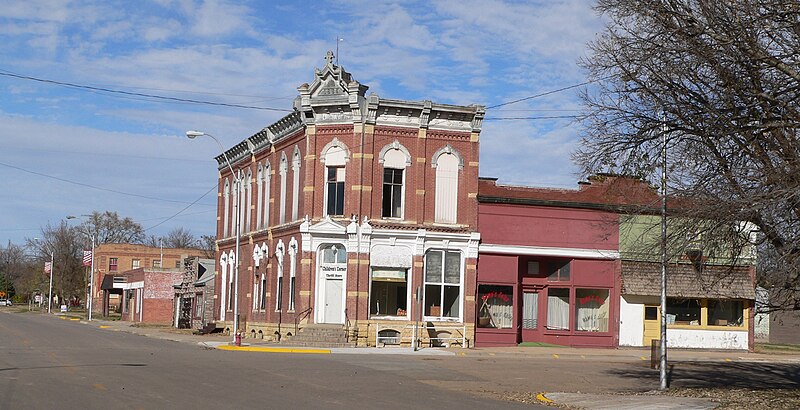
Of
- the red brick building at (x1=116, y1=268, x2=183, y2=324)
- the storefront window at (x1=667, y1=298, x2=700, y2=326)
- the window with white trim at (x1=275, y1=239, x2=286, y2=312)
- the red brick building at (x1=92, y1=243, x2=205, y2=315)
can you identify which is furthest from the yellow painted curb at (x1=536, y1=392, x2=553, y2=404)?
the red brick building at (x1=92, y1=243, x2=205, y2=315)

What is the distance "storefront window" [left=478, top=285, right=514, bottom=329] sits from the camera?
135 feet

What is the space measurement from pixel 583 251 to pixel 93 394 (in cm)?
2823

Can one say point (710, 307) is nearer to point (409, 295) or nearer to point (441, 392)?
point (409, 295)

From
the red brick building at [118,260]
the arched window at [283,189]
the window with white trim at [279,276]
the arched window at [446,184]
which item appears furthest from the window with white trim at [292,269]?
the red brick building at [118,260]

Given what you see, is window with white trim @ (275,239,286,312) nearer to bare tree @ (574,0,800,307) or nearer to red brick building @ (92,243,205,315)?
bare tree @ (574,0,800,307)

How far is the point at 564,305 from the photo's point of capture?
4244cm

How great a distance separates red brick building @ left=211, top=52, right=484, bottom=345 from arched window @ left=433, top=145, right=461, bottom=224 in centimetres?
4

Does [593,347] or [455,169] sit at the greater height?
[455,169]

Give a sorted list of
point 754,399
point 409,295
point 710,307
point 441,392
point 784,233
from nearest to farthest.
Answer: point 784,233, point 754,399, point 441,392, point 409,295, point 710,307

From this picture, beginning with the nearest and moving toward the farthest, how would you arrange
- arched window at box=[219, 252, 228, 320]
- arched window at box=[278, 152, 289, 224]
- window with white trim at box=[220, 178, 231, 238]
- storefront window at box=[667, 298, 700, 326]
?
storefront window at box=[667, 298, 700, 326], arched window at box=[278, 152, 289, 224], arched window at box=[219, 252, 228, 320], window with white trim at box=[220, 178, 231, 238]

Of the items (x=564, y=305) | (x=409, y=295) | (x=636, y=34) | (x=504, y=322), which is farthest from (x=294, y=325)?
(x=636, y=34)

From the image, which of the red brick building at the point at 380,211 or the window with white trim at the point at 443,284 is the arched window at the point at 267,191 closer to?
the red brick building at the point at 380,211

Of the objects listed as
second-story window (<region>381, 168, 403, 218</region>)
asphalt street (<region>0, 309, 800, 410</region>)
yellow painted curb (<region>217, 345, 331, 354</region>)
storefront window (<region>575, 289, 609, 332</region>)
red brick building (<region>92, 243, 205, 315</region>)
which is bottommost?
yellow painted curb (<region>217, 345, 331, 354</region>)

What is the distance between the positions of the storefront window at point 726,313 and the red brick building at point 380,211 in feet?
38.8
